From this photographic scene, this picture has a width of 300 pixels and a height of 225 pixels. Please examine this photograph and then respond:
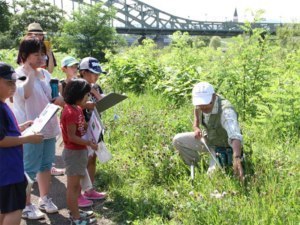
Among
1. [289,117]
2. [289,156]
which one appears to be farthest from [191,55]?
[289,156]

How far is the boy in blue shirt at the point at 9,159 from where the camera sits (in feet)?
7.98

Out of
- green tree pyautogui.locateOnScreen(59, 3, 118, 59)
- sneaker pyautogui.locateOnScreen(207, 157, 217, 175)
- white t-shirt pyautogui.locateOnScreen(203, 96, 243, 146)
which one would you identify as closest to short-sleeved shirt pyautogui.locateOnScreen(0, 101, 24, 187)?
sneaker pyautogui.locateOnScreen(207, 157, 217, 175)

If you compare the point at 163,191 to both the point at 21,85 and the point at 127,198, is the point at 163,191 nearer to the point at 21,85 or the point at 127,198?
the point at 127,198

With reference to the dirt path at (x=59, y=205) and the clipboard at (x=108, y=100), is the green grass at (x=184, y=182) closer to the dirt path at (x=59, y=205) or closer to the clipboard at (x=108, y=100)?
the dirt path at (x=59, y=205)

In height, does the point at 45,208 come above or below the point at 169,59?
below

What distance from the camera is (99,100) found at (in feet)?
11.7

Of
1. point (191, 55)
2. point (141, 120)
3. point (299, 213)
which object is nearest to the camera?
point (299, 213)

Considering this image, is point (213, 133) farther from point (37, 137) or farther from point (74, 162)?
point (37, 137)

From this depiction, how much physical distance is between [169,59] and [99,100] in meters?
5.36

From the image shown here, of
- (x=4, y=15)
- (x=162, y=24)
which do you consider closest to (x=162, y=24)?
(x=162, y=24)

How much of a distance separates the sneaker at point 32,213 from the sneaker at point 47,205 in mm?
78

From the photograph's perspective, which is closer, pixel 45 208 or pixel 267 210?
pixel 267 210

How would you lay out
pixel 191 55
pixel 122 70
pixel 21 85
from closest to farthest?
pixel 21 85 < pixel 191 55 < pixel 122 70

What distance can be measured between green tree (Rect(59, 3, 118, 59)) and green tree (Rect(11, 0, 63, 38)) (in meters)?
17.7
